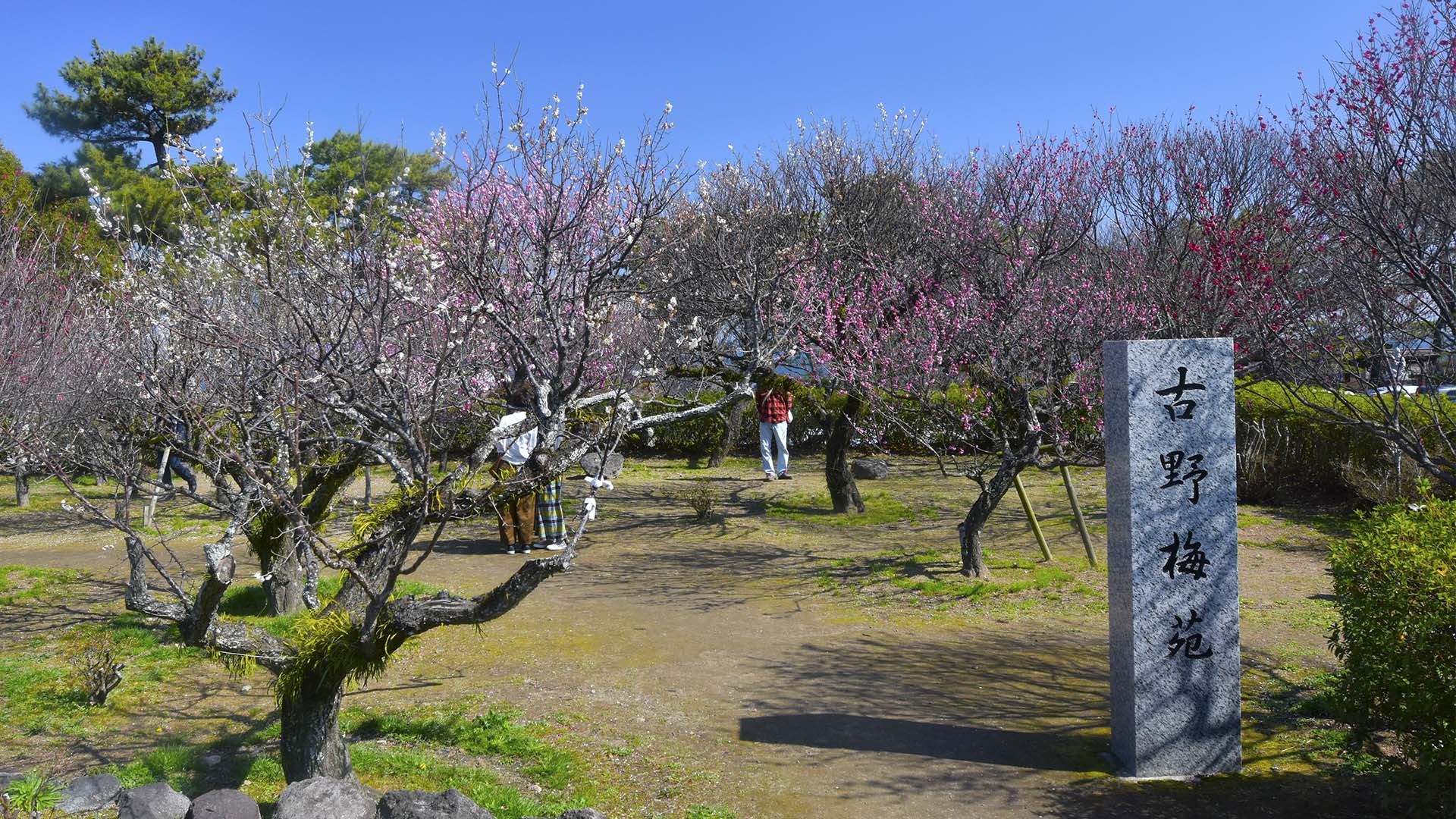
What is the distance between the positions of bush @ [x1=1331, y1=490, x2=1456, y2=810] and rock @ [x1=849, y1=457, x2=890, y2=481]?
1126cm

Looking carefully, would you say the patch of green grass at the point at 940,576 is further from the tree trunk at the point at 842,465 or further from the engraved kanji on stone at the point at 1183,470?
the engraved kanji on stone at the point at 1183,470

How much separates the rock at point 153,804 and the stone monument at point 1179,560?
4.69 metres

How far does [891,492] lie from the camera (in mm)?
14594

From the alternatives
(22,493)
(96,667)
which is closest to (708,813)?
(96,667)

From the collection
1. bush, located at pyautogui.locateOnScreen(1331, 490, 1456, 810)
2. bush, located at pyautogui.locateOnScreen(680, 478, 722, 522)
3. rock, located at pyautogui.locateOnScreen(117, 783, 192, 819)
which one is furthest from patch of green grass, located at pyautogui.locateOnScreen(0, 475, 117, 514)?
bush, located at pyautogui.locateOnScreen(1331, 490, 1456, 810)

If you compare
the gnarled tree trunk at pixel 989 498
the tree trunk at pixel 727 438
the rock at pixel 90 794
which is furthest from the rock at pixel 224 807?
the tree trunk at pixel 727 438

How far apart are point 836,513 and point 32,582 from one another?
919cm

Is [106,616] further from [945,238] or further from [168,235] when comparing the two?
[168,235]

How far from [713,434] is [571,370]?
399 inches

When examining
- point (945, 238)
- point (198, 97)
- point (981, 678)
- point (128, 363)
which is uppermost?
point (198, 97)

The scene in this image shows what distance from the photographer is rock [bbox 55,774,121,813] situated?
456 cm

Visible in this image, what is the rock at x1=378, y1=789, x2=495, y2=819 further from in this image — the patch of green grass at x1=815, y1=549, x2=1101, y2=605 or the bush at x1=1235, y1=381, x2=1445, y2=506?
the bush at x1=1235, y1=381, x2=1445, y2=506

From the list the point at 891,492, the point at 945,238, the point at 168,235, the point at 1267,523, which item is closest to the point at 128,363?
the point at 945,238

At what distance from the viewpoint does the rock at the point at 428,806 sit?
4.15 meters
